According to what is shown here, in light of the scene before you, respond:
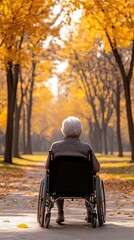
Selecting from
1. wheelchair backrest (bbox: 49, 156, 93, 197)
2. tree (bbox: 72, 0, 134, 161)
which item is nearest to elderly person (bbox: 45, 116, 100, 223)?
wheelchair backrest (bbox: 49, 156, 93, 197)

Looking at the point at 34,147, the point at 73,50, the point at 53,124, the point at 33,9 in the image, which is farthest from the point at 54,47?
the point at 34,147

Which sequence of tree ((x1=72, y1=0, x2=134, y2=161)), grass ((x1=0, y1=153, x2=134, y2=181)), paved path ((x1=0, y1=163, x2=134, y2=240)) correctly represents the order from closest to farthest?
paved path ((x1=0, y1=163, x2=134, y2=240)), grass ((x1=0, y1=153, x2=134, y2=181)), tree ((x1=72, y1=0, x2=134, y2=161))

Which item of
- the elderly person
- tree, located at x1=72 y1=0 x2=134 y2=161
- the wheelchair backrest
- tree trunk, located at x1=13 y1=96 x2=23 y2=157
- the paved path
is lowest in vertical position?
the paved path

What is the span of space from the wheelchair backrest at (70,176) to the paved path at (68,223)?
49 cm

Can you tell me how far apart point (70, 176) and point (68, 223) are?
0.81 meters

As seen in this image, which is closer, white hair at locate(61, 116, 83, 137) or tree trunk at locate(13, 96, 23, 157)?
white hair at locate(61, 116, 83, 137)

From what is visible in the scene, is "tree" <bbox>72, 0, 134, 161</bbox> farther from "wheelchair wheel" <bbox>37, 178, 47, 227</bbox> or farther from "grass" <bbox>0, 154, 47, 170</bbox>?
"wheelchair wheel" <bbox>37, 178, 47, 227</bbox>

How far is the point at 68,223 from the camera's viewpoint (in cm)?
888

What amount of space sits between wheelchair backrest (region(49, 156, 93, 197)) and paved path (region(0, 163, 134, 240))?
0.49 metres

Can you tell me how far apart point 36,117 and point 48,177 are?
7121 centimetres

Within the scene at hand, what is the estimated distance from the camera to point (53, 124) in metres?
92.2

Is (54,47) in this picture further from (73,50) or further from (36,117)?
(36,117)

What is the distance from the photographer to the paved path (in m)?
7.36

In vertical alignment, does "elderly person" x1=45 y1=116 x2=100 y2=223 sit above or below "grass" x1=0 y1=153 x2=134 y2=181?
above
